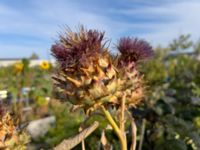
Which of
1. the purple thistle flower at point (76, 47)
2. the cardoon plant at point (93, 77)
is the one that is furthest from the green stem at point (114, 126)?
the purple thistle flower at point (76, 47)

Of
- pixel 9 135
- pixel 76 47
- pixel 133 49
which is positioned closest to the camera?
pixel 9 135

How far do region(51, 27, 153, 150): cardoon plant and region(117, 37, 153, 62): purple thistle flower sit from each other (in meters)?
0.07

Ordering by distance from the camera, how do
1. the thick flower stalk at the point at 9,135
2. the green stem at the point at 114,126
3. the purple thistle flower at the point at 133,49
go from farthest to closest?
1. the purple thistle flower at the point at 133,49
2. the green stem at the point at 114,126
3. the thick flower stalk at the point at 9,135

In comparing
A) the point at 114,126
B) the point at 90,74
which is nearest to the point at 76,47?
the point at 90,74

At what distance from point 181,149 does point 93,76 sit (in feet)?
5.26

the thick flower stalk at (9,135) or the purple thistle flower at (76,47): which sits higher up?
the purple thistle flower at (76,47)

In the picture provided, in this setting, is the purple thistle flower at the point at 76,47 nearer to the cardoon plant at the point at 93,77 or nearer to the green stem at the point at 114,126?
the cardoon plant at the point at 93,77

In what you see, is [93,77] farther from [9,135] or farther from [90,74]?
[9,135]

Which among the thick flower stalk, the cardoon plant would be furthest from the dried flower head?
the thick flower stalk

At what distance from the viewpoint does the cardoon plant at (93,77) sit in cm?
139

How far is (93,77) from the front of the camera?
1448 millimetres

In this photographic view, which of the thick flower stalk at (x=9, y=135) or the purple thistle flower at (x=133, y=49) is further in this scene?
the purple thistle flower at (x=133, y=49)

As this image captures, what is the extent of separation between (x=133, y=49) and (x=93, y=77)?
205 mm

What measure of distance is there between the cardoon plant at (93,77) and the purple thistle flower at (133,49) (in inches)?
2.8
